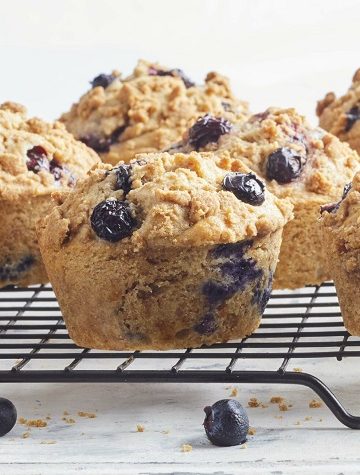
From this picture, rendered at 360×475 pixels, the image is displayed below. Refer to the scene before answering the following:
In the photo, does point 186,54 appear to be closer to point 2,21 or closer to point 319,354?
point 2,21

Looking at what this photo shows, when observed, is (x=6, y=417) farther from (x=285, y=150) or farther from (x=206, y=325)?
(x=285, y=150)

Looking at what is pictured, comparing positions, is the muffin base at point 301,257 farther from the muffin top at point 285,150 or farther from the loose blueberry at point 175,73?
the loose blueberry at point 175,73

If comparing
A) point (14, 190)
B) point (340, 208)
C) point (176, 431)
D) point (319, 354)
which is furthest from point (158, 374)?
point (14, 190)

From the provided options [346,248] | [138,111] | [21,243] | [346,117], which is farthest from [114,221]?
[346,117]

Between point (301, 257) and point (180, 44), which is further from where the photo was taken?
point (180, 44)

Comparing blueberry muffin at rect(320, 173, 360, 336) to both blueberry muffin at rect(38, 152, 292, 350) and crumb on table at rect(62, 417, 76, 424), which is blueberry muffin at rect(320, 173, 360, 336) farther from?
crumb on table at rect(62, 417, 76, 424)

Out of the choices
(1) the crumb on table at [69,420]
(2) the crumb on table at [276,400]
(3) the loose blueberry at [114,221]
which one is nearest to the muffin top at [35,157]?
(3) the loose blueberry at [114,221]
